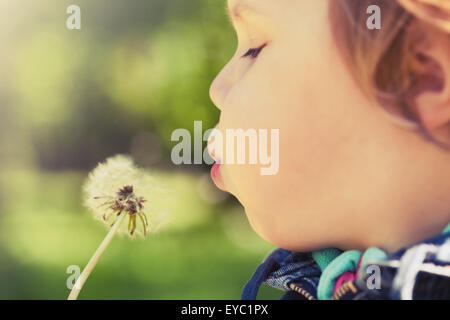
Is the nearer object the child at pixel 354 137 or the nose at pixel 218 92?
the child at pixel 354 137

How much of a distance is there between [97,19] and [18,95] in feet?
0.72

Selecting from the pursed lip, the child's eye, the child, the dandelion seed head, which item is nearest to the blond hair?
the child

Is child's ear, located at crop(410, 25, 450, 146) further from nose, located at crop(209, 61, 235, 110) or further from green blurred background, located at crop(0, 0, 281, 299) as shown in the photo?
green blurred background, located at crop(0, 0, 281, 299)

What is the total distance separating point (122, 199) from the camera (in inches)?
28.6

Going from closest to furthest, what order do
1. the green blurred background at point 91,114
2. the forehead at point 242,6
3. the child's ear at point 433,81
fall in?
the child's ear at point 433,81 < the forehead at point 242,6 < the green blurred background at point 91,114

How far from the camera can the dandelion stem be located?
0.68m

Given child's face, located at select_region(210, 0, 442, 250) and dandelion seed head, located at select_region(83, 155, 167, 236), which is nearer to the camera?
child's face, located at select_region(210, 0, 442, 250)

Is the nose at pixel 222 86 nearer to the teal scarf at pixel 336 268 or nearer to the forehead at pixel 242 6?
the forehead at pixel 242 6

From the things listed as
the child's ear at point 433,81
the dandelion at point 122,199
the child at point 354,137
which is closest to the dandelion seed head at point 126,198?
the dandelion at point 122,199

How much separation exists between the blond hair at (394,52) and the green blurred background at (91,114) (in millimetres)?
356

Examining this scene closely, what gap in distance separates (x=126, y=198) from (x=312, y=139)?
27 centimetres

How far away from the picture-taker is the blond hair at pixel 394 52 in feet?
1.83

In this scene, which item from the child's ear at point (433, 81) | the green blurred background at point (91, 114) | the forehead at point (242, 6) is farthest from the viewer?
the green blurred background at point (91, 114)

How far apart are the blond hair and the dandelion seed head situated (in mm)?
323
